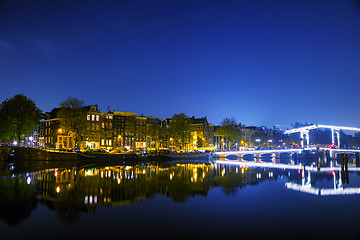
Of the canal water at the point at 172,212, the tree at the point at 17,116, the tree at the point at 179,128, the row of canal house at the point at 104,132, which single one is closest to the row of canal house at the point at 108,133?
the row of canal house at the point at 104,132

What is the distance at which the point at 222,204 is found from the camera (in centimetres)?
2041

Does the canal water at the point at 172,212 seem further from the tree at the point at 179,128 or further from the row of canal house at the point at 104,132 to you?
the tree at the point at 179,128

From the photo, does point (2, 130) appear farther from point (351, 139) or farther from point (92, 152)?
point (351, 139)

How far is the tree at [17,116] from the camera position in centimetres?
6481

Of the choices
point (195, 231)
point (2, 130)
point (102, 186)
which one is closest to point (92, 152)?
point (2, 130)

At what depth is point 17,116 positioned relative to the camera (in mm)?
65688

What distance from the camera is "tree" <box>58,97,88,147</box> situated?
63.9 meters

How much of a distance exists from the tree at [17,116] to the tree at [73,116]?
8.26 m

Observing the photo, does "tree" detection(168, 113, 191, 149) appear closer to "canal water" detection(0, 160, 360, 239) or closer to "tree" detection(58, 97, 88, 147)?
"tree" detection(58, 97, 88, 147)

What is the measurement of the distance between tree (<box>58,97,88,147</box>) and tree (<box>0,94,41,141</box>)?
27.1ft

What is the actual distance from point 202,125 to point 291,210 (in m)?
96.7

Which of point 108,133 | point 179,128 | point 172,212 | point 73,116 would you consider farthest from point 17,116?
point 172,212

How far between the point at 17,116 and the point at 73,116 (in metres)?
13.1

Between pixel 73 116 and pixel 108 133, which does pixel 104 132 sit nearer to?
pixel 108 133
